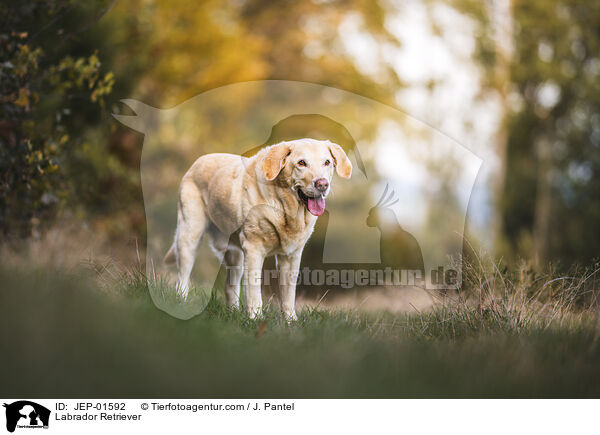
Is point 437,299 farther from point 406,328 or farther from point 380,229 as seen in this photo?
point 380,229

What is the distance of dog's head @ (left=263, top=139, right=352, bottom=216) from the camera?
377 cm

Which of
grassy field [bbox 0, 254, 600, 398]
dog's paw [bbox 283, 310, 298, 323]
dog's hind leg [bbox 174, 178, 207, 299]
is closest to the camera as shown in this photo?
grassy field [bbox 0, 254, 600, 398]

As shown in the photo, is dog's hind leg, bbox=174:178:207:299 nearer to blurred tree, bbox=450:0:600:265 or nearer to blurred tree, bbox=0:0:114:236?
blurred tree, bbox=0:0:114:236

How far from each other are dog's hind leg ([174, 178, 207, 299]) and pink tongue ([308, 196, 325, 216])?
4.12ft

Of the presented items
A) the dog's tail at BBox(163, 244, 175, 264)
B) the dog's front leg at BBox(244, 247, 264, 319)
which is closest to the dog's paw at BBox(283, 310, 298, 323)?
the dog's front leg at BBox(244, 247, 264, 319)

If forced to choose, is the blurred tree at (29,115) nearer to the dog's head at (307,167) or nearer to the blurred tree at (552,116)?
the dog's head at (307,167)

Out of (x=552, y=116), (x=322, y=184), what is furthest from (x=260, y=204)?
(x=552, y=116)

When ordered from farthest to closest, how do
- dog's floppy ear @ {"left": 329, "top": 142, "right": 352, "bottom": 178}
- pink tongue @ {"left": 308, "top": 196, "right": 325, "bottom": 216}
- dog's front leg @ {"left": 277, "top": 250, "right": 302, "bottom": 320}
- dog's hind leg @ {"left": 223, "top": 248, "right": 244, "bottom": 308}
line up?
dog's hind leg @ {"left": 223, "top": 248, "right": 244, "bottom": 308} < dog's front leg @ {"left": 277, "top": 250, "right": 302, "bottom": 320} < dog's floppy ear @ {"left": 329, "top": 142, "right": 352, "bottom": 178} < pink tongue @ {"left": 308, "top": 196, "right": 325, "bottom": 216}

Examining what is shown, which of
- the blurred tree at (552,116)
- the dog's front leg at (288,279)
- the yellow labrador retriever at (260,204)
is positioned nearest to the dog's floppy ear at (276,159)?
the yellow labrador retriever at (260,204)

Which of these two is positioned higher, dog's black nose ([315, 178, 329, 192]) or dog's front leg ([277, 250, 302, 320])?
dog's black nose ([315, 178, 329, 192])

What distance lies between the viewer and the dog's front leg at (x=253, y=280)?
4.16m

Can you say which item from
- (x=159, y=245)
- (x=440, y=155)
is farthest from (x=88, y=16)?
(x=440, y=155)

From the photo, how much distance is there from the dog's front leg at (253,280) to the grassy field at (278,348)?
112mm

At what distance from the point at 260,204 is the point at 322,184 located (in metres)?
0.64
